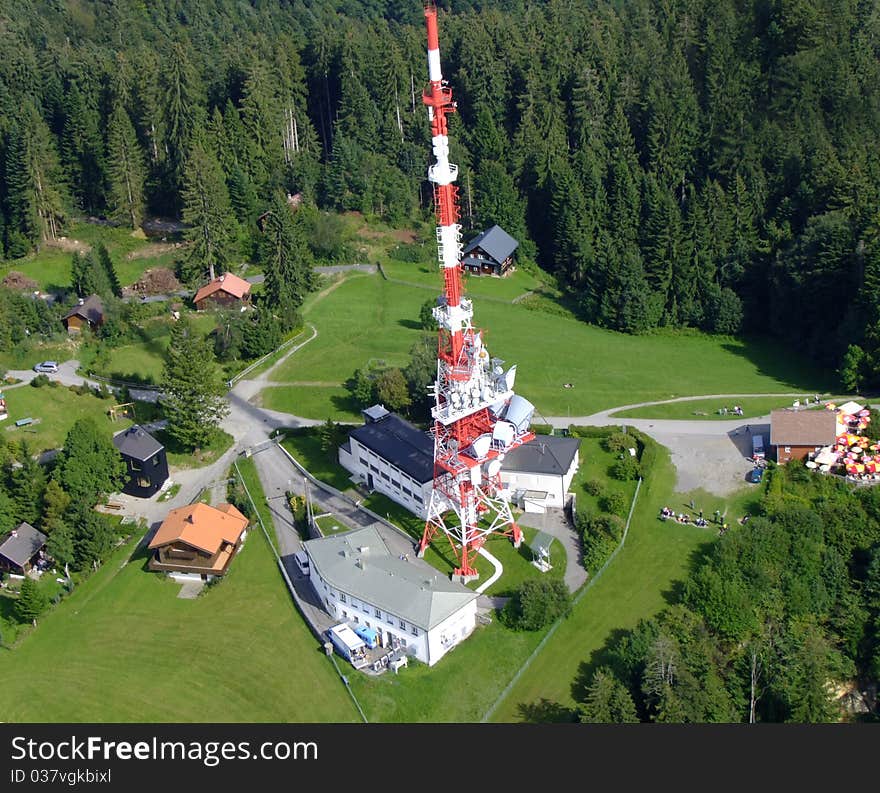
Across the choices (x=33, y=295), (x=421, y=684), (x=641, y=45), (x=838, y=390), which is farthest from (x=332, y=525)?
(x=641, y=45)

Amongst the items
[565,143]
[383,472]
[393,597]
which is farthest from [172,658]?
[565,143]

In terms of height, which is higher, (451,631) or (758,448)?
(758,448)

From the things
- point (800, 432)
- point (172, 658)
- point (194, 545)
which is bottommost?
point (172, 658)

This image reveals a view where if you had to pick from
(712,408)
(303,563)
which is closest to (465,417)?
(303,563)

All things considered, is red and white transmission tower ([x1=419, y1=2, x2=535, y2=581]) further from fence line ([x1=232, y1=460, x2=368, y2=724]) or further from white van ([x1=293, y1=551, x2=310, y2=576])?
fence line ([x1=232, y1=460, x2=368, y2=724])

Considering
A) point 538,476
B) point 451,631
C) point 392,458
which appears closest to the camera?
point 451,631

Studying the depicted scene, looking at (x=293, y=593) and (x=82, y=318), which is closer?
(x=293, y=593)

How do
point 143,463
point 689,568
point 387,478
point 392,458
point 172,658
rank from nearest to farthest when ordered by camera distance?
point 172,658, point 689,568, point 392,458, point 387,478, point 143,463

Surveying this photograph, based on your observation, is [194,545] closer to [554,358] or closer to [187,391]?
[187,391]
